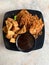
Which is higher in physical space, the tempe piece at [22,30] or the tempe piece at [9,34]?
the tempe piece at [22,30]

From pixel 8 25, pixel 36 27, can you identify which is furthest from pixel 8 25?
pixel 36 27

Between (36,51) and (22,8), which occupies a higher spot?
(22,8)

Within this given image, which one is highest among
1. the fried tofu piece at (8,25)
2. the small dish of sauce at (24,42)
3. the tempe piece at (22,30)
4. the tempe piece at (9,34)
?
the fried tofu piece at (8,25)

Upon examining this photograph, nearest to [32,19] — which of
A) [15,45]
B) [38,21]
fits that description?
[38,21]

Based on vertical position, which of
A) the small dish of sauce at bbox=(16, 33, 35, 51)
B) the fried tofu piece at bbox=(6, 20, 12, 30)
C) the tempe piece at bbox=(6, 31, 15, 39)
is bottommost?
the small dish of sauce at bbox=(16, 33, 35, 51)

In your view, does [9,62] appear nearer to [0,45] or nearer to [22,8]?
[0,45]

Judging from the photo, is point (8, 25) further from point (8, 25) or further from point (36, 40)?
point (36, 40)

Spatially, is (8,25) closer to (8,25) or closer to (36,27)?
(8,25)

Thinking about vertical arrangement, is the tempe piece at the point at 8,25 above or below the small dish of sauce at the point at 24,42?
above
